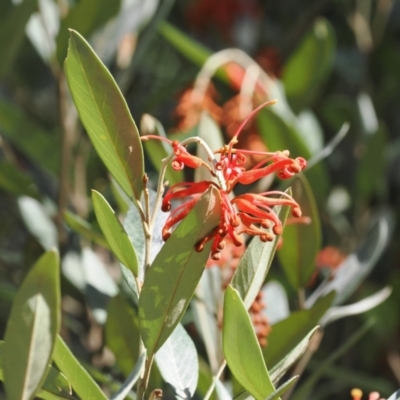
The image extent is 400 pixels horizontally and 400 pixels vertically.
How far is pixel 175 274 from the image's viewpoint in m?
0.60

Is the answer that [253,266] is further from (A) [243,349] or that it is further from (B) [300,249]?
(B) [300,249]

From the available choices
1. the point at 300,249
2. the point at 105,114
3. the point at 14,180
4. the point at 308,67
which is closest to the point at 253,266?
the point at 105,114

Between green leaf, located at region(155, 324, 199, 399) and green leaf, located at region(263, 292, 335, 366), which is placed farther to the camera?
green leaf, located at region(263, 292, 335, 366)

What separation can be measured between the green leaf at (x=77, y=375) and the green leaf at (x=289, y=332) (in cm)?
31

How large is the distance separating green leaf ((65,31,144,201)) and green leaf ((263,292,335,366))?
30 cm

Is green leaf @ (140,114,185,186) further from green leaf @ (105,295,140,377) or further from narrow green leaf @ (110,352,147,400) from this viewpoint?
narrow green leaf @ (110,352,147,400)

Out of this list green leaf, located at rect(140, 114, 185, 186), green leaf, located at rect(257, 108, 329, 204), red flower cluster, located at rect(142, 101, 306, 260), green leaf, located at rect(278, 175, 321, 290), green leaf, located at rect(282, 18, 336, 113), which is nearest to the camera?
red flower cluster, located at rect(142, 101, 306, 260)

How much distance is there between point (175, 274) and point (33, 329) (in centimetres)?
13

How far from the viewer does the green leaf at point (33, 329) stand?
0.49 metres

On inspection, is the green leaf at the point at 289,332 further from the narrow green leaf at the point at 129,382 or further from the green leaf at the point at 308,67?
the green leaf at the point at 308,67

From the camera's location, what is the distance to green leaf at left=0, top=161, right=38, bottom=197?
109 centimetres

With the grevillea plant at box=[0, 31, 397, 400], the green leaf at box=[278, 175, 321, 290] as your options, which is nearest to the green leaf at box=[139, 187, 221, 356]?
the grevillea plant at box=[0, 31, 397, 400]

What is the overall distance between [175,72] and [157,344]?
1.27 metres

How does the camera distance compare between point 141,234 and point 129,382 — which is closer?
point 129,382
